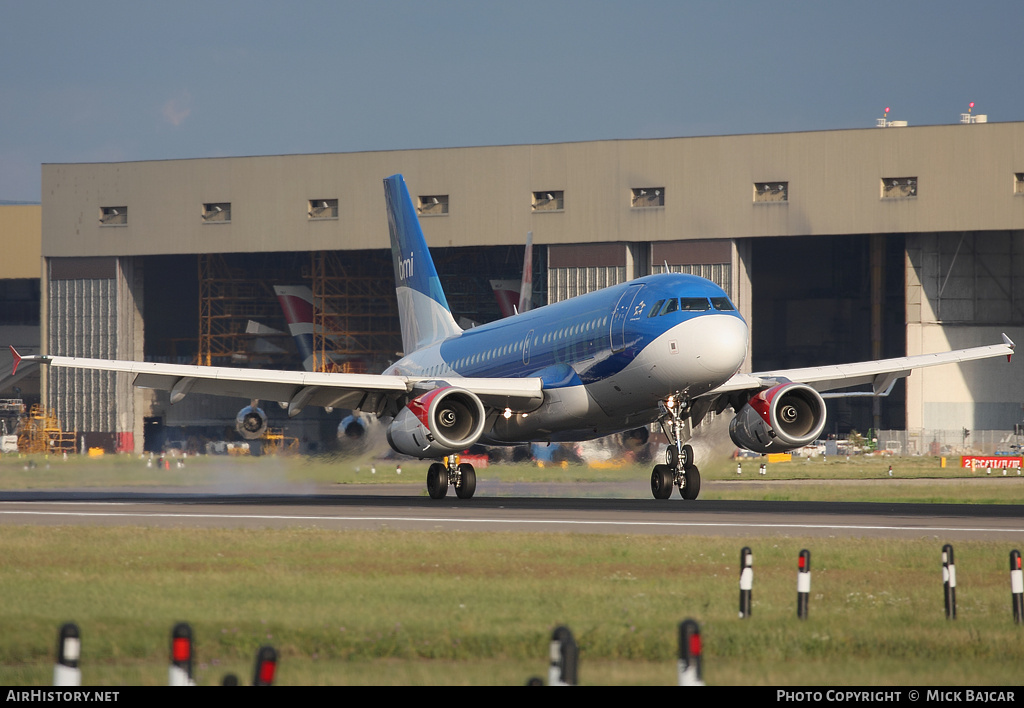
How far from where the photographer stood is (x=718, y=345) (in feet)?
91.2

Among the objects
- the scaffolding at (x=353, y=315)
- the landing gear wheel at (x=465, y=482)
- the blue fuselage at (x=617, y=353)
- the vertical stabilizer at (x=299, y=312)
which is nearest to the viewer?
the blue fuselage at (x=617, y=353)

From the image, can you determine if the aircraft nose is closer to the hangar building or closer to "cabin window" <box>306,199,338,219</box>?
the hangar building

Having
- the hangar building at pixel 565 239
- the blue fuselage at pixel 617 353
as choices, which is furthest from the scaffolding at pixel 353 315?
the blue fuselage at pixel 617 353

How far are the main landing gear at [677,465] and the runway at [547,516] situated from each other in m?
0.45

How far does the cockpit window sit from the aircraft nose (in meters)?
0.41

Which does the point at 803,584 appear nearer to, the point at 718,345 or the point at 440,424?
the point at 718,345

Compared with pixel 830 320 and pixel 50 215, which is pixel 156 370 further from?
pixel 830 320

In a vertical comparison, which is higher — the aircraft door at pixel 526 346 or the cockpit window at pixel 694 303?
the cockpit window at pixel 694 303

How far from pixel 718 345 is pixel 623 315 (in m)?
3.02

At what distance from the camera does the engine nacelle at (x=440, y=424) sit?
29828 millimetres

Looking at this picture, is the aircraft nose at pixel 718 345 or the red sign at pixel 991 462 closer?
the aircraft nose at pixel 718 345

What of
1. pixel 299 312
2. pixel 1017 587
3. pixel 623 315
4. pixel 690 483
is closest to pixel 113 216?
pixel 299 312

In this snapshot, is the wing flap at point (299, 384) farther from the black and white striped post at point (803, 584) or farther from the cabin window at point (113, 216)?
the cabin window at point (113, 216)

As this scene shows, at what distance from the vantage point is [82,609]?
12.8 m
